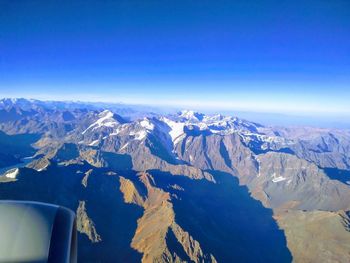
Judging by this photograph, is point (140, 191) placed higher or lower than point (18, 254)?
lower

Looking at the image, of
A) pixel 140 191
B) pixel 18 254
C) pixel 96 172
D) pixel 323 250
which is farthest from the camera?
pixel 96 172

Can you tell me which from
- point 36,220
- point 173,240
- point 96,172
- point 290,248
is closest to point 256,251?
point 290,248

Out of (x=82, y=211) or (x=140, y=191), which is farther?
(x=140, y=191)

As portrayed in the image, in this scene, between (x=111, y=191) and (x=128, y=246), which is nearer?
(x=128, y=246)

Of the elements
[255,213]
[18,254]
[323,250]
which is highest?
[18,254]

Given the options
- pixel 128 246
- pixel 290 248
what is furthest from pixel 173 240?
pixel 290 248

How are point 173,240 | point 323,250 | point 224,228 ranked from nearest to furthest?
point 173,240
point 323,250
point 224,228

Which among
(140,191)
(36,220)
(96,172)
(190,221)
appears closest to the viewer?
(36,220)

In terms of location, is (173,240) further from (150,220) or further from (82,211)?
(82,211)

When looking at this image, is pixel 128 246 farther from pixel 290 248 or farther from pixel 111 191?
pixel 290 248
